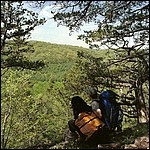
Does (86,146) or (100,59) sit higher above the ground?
(100,59)

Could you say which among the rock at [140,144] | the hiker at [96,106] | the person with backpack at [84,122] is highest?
the hiker at [96,106]

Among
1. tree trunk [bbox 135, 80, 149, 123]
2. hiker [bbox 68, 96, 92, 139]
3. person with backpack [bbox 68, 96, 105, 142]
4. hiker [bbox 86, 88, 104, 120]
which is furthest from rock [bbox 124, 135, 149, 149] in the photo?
tree trunk [bbox 135, 80, 149, 123]

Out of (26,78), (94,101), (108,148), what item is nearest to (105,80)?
(94,101)

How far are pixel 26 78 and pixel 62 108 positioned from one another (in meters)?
9.09

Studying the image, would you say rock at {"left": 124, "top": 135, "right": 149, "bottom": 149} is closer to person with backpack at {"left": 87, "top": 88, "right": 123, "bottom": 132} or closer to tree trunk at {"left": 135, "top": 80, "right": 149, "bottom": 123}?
person with backpack at {"left": 87, "top": 88, "right": 123, "bottom": 132}

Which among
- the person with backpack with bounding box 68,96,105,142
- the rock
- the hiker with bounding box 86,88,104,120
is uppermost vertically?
the hiker with bounding box 86,88,104,120

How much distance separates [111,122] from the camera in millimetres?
5668

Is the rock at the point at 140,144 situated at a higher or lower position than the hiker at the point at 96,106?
lower

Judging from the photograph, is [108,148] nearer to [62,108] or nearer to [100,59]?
[100,59]

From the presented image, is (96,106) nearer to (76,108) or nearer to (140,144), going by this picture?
(76,108)

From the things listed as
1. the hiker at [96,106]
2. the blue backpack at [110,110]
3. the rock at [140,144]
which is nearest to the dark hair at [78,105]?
the hiker at [96,106]

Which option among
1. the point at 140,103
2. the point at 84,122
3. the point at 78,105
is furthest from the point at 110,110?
the point at 140,103

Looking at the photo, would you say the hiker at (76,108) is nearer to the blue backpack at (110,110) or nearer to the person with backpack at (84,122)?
the person with backpack at (84,122)

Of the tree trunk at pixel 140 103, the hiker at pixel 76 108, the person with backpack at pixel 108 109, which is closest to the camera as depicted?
the person with backpack at pixel 108 109
